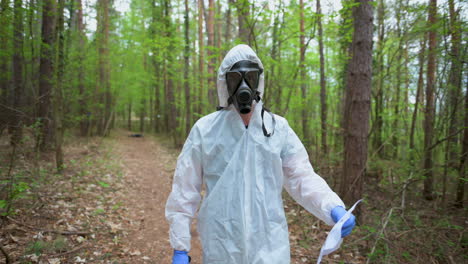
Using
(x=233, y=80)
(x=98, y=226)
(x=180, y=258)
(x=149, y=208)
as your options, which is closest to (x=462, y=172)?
(x=233, y=80)

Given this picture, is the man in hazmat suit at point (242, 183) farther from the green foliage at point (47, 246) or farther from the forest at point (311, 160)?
the green foliage at point (47, 246)

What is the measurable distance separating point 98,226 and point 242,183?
11.1 feet

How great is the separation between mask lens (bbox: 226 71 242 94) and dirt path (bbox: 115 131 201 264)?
2.72m

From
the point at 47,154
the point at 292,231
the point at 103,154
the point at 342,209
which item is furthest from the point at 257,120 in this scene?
Result: the point at 103,154

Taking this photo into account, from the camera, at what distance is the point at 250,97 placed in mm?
1660

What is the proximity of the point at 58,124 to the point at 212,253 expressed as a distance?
18.3 feet

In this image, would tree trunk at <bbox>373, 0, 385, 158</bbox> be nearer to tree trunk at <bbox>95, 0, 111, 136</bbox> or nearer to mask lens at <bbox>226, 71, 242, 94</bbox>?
mask lens at <bbox>226, 71, 242, 94</bbox>

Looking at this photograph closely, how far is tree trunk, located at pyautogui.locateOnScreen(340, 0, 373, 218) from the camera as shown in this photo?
12.6ft

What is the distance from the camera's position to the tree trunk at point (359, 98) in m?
3.83

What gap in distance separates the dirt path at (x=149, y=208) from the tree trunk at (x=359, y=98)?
9.11 ft

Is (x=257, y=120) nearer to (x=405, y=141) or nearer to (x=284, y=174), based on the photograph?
(x=284, y=174)

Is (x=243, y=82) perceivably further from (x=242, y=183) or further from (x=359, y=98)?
(x=359, y=98)

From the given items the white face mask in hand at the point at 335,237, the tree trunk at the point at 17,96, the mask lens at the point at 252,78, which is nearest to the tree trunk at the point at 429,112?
the white face mask in hand at the point at 335,237

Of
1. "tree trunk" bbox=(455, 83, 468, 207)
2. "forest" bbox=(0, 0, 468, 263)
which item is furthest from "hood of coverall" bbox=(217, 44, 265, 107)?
"tree trunk" bbox=(455, 83, 468, 207)
